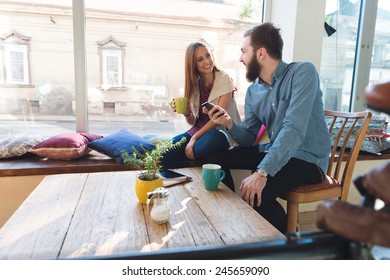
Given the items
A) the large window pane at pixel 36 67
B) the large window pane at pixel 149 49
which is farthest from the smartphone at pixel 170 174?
the large window pane at pixel 36 67

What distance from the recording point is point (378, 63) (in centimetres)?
296

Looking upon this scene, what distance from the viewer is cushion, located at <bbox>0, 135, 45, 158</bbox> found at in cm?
203

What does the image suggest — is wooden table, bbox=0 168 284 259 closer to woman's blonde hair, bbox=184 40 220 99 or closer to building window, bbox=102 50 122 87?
woman's blonde hair, bbox=184 40 220 99

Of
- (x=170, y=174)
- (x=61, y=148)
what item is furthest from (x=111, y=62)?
(x=170, y=174)

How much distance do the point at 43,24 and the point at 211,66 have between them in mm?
1216

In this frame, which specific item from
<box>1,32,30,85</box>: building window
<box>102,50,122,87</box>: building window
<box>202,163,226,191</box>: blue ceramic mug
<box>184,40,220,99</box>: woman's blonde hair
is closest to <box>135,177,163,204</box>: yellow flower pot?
<box>202,163,226,191</box>: blue ceramic mug

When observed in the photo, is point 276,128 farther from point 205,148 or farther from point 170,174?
point 170,174

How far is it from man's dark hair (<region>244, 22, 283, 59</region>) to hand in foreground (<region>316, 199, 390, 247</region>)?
4.76 ft

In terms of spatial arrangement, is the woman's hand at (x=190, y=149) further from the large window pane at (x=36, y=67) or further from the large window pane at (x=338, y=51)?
the large window pane at (x=338, y=51)

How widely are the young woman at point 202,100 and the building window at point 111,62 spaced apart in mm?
557

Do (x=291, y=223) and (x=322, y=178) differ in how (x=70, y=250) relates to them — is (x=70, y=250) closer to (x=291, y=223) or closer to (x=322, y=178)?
(x=291, y=223)

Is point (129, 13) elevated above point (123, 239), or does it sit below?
above

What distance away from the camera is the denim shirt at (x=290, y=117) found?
1.48 m

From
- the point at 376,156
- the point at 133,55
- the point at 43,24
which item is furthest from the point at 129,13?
the point at 376,156
